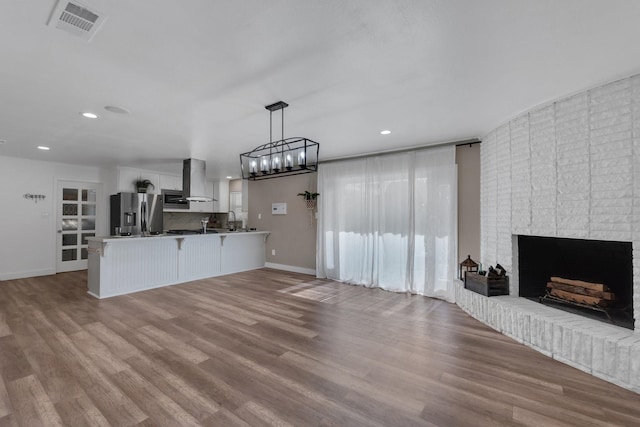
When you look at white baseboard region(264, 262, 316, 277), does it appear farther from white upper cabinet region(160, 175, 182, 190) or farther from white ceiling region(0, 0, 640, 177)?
white ceiling region(0, 0, 640, 177)

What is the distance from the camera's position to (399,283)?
4.78 m

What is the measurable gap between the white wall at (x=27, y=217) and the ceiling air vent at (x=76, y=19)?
19.1 feet

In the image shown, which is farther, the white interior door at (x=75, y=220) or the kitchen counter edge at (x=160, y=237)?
the white interior door at (x=75, y=220)

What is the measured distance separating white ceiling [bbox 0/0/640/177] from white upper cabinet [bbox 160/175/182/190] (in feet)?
11.1

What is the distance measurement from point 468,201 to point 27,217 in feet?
26.6

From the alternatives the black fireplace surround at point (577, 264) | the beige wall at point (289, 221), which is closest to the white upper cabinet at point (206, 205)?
the beige wall at point (289, 221)

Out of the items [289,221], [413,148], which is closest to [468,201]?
[413,148]

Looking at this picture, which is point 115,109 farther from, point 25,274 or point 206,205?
point 25,274

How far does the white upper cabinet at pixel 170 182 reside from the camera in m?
6.97

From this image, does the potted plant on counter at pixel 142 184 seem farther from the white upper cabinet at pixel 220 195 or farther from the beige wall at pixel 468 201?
the beige wall at pixel 468 201

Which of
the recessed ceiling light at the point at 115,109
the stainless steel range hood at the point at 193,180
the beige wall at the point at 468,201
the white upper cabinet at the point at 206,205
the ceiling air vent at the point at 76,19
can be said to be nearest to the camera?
the ceiling air vent at the point at 76,19

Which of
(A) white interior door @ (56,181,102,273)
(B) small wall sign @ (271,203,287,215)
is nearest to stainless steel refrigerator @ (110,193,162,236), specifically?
(A) white interior door @ (56,181,102,273)

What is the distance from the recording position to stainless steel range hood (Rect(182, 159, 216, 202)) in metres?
5.32

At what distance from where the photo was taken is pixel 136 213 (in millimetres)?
6332
